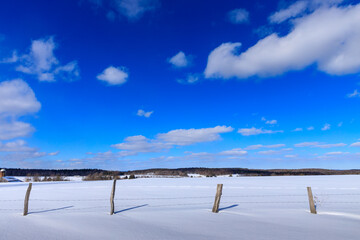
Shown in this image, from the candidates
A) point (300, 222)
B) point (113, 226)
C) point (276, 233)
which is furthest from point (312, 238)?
point (113, 226)

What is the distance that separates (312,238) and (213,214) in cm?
454

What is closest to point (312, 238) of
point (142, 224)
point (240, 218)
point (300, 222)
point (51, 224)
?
point (300, 222)

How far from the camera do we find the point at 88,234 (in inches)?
294

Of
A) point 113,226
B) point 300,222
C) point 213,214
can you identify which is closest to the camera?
point 113,226

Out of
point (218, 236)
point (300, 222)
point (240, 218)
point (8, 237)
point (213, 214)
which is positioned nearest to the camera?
point (8, 237)

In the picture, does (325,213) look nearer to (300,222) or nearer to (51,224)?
(300,222)

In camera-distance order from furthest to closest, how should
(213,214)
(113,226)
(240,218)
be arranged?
1. (213,214)
2. (240,218)
3. (113,226)

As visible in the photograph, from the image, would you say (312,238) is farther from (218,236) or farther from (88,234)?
(88,234)

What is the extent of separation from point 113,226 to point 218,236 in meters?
3.55

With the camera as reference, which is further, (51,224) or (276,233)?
(51,224)

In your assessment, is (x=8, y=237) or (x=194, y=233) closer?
(x=8, y=237)

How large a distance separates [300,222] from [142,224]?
19.2 feet

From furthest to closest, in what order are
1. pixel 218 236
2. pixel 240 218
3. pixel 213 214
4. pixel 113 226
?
pixel 213 214, pixel 240 218, pixel 113 226, pixel 218 236

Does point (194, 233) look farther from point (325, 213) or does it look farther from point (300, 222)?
point (325, 213)
